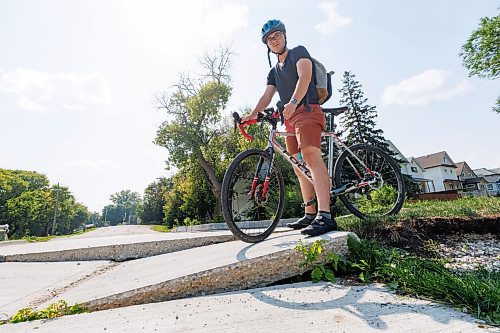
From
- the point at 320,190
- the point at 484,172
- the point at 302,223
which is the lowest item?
the point at 302,223

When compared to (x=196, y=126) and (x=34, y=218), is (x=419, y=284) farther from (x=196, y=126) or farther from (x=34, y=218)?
(x=34, y=218)

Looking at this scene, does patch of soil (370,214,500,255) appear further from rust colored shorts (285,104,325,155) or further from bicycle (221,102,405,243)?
rust colored shorts (285,104,325,155)

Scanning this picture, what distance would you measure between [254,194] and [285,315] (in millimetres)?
1593

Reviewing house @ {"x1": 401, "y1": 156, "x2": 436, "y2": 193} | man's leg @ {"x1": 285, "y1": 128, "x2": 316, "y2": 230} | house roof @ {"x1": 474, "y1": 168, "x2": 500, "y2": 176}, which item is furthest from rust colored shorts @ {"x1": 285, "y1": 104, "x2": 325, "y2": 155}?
house roof @ {"x1": 474, "y1": 168, "x2": 500, "y2": 176}

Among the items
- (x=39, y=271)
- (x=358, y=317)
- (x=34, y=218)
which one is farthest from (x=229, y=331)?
(x=34, y=218)

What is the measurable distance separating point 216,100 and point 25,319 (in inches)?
845

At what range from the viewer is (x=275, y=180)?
2.86 meters

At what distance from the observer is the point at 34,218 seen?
126 ft

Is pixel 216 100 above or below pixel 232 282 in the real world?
above

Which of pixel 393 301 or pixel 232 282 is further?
pixel 232 282

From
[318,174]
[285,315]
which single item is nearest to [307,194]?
[318,174]

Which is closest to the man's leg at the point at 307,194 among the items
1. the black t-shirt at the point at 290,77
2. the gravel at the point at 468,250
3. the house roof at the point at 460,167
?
the black t-shirt at the point at 290,77

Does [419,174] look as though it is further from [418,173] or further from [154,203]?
[154,203]

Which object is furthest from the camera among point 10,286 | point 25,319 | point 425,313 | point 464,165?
point 464,165
